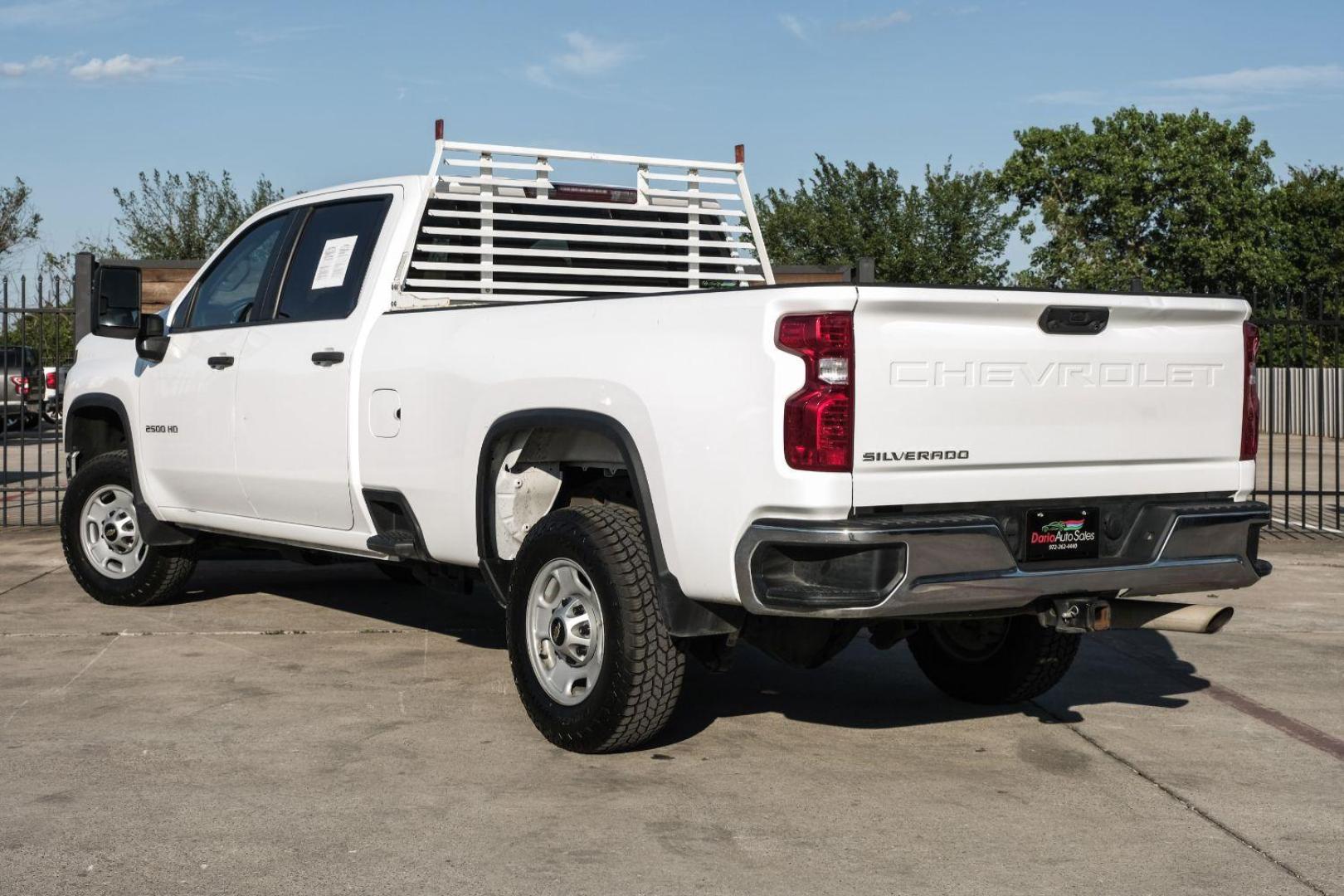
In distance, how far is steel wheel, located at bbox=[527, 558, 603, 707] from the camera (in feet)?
18.5

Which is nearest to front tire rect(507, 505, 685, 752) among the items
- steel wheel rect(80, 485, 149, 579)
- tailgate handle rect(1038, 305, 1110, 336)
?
tailgate handle rect(1038, 305, 1110, 336)

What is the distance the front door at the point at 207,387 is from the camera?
25.3 ft

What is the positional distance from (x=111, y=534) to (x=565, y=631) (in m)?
4.21

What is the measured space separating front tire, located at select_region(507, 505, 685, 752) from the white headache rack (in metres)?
1.73

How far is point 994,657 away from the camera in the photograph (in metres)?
6.60

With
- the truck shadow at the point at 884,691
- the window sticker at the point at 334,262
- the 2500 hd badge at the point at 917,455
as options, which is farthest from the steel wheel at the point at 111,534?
the 2500 hd badge at the point at 917,455

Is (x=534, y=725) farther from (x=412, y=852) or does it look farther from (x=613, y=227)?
(x=613, y=227)

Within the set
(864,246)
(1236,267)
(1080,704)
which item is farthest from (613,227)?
(1236,267)

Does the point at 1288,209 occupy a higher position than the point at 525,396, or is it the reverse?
the point at 1288,209

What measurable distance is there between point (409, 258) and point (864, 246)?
44.5m

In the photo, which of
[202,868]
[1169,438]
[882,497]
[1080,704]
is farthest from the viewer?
[1080,704]

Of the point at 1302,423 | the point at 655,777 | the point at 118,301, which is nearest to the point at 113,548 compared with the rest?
the point at 118,301

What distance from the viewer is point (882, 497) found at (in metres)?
4.88

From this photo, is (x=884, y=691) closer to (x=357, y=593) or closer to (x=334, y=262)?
(x=334, y=262)
